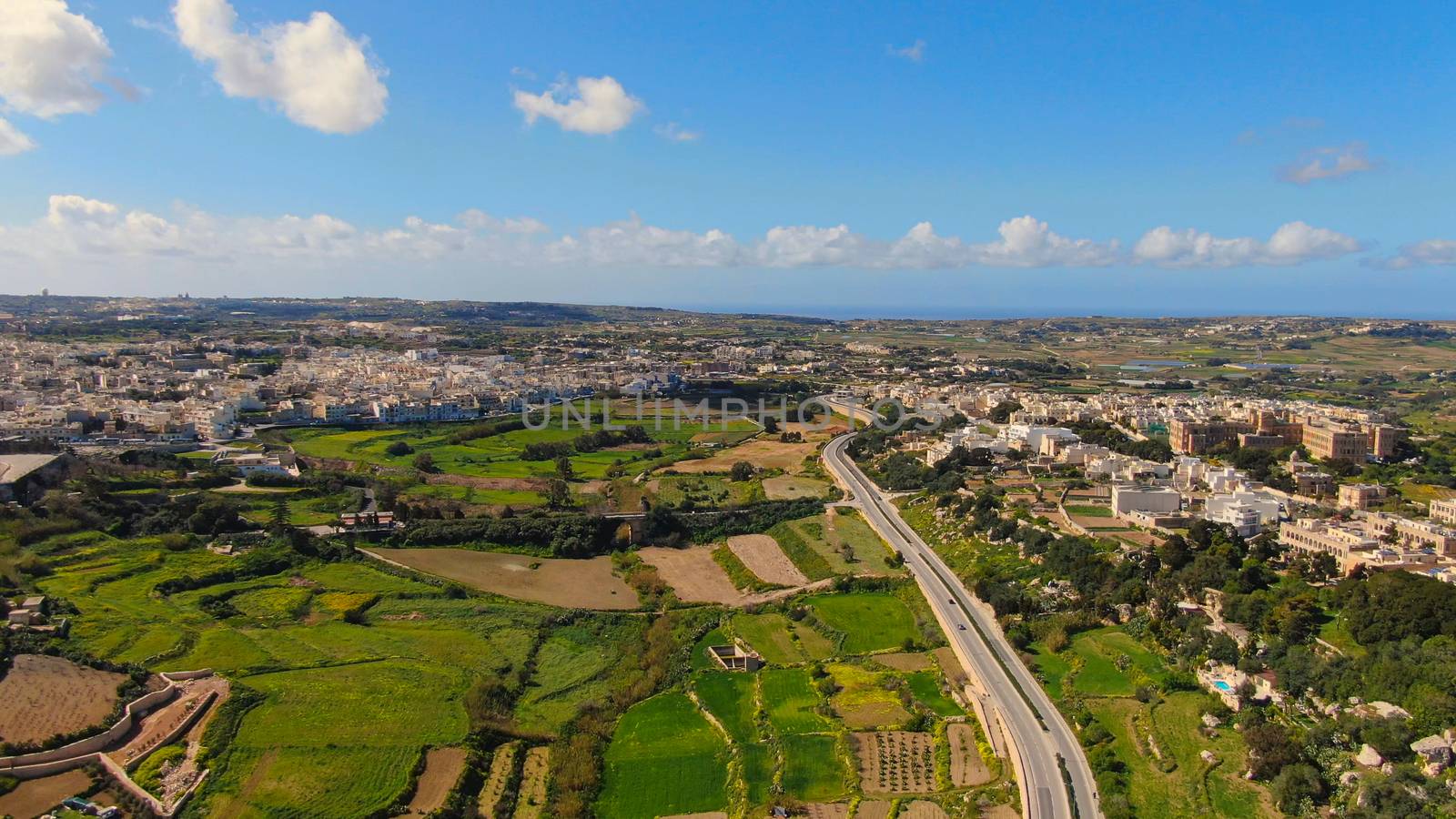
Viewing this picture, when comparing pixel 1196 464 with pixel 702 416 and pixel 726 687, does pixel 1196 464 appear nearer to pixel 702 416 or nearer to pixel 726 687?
pixel 726 687

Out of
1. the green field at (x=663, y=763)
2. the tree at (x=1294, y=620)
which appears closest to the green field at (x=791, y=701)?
the green field at (x=663, y=763)

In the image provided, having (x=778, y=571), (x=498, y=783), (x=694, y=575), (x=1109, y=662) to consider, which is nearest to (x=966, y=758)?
(x=1109, y=662)

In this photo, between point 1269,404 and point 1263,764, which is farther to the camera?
point 1269,404

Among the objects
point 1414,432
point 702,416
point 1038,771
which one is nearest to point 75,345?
point 702,416

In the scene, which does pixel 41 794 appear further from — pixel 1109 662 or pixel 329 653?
pixel 1109 662

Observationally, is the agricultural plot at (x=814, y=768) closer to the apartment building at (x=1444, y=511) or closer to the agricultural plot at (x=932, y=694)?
the agricultural plot at (x=932, y=694)
